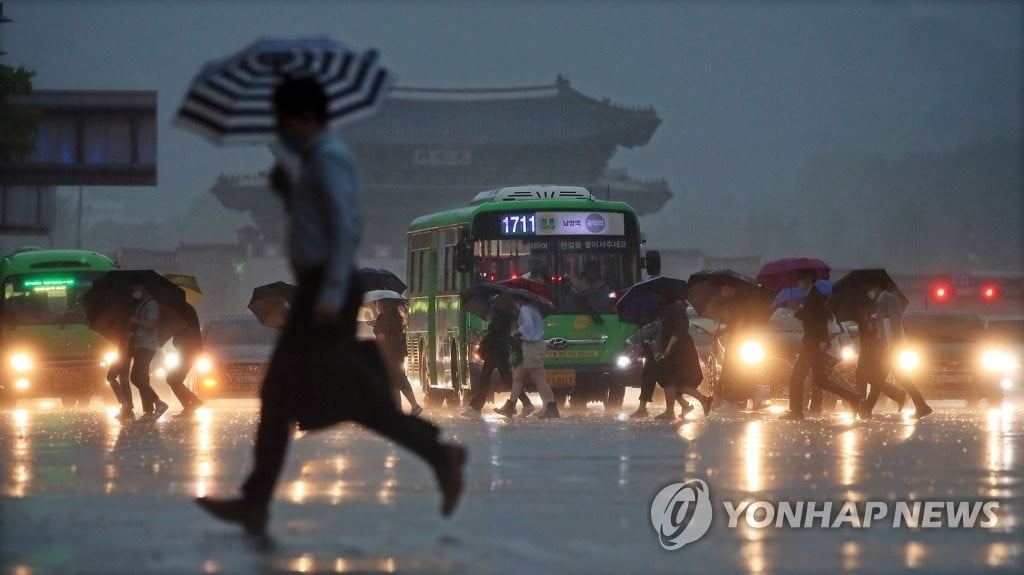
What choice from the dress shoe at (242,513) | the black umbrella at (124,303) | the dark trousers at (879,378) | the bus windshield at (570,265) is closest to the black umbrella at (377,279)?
the bus windshield at (570,265)

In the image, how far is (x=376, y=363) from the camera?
8180 millimetres

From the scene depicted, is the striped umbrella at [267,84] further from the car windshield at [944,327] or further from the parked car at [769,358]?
the car windshield at [944,327]

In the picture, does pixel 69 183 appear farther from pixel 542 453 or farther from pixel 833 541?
pixel 833 541

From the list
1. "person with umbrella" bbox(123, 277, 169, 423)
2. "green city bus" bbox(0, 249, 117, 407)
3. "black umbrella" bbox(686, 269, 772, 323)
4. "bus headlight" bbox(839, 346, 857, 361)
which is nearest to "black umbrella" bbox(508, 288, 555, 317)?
"black umbrella" bbox(686, 269, 772, 323)

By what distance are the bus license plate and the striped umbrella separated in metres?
15.1

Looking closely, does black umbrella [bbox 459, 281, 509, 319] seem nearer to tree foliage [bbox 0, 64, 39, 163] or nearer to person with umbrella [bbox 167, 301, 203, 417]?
person with umbrella [bbox 167, 301, 203, 417]

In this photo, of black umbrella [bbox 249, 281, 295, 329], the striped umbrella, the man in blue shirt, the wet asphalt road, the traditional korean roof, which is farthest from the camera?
the traditional korean roof

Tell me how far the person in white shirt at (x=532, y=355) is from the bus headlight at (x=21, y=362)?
928 cm

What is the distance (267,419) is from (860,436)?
330 inches

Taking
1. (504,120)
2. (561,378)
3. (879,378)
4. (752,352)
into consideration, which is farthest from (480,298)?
(504,120)

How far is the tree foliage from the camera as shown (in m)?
39.4

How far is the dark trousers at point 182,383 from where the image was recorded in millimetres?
21359

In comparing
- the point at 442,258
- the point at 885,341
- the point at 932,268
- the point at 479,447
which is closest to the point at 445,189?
the point at 932,268

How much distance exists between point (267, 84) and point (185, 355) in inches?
513
